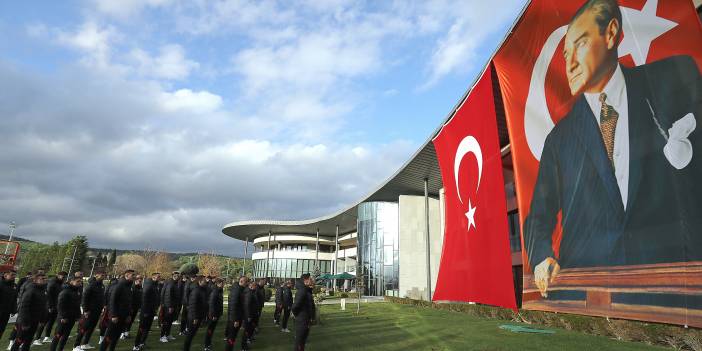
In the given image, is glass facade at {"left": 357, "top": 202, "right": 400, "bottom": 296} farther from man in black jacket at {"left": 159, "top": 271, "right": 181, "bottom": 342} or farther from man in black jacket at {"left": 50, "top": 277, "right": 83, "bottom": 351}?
man in black jacket at {"left": 50, "top": 277, "right": 83, "bottom": 351}

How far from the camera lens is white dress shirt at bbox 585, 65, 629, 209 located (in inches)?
304

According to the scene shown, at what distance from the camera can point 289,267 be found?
73.3 meters

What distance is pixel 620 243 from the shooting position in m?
7.84

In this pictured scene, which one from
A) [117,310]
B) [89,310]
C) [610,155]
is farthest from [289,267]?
[610,155]

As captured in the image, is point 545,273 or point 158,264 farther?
point 158,264

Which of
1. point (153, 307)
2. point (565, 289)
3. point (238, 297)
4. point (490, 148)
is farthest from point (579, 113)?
point (153, 307)

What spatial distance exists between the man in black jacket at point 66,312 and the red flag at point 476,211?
10.3 m

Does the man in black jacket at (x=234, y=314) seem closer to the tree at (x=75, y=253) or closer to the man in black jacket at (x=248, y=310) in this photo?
the man in black jacket at (x=248, y=310)

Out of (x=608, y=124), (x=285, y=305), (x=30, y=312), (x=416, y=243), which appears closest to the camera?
(x=608, y=124)

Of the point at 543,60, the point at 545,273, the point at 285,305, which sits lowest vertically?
the point at 285,305

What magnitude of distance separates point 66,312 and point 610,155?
12679 millimetres

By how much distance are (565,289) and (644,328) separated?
3.94 m

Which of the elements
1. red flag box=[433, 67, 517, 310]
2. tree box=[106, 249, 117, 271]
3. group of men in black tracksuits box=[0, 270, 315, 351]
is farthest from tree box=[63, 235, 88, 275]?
red flag box=[433, 67, 517, 310]

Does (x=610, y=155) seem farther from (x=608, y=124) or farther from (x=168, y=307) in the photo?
(x=168, y=307)
